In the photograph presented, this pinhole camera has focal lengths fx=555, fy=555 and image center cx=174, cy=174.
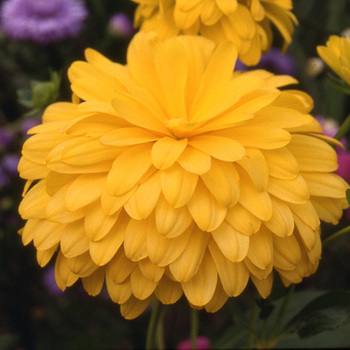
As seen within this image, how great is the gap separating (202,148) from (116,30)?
0.50 m

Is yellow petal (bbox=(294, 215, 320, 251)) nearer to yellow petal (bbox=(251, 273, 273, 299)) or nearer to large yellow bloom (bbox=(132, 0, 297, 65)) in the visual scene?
yellow petal (bbox=(251, 273, 273, 299))

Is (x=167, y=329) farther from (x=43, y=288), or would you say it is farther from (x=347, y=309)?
(x=347, y=309)

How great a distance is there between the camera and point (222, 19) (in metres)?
0.54

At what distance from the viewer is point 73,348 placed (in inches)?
24.2

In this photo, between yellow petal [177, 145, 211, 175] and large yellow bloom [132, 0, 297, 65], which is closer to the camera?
yellow petal [177, 145, 211, 175]

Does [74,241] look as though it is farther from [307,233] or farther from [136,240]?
[307,233]

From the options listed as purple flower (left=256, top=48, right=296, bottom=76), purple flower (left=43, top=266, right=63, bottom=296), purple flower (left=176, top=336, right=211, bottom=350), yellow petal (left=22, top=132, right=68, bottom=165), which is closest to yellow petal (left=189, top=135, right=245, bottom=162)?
yellow petal (left=22, top=132, right=68, bottom=165)

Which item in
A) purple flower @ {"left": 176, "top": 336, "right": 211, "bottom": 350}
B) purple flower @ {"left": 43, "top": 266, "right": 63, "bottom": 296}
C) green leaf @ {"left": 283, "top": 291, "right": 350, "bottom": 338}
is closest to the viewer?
green leaf @ {"left": 283, "top": 291, "right": 350, "bottom": 338}

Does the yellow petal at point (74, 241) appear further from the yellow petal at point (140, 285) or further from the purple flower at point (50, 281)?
the purple flower at point (50, 281)

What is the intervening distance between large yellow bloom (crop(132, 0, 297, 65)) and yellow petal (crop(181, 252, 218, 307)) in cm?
22

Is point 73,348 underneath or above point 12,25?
underneath

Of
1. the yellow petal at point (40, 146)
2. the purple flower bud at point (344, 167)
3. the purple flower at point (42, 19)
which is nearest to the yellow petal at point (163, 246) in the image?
the yellow petal at point (40, 146)

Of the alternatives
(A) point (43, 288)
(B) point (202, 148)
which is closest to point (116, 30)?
(A) point (43, 288)

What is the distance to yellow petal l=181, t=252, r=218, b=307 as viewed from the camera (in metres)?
0.39
